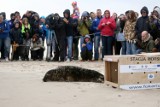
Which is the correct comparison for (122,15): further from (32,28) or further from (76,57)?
(32,28)

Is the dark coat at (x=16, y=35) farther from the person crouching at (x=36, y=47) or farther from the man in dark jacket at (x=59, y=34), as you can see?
the man in dark jacket at (x=59, y=34)

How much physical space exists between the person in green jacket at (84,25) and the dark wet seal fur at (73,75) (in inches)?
279

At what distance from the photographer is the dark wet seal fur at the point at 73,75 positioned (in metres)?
9.60

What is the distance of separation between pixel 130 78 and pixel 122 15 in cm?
768

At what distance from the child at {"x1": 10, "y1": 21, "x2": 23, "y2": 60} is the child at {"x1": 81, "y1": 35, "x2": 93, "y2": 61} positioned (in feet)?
8.69

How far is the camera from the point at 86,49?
16.5 m

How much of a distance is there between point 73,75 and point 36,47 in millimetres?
7756

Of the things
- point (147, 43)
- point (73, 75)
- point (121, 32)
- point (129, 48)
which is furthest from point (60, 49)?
point (73, 75)

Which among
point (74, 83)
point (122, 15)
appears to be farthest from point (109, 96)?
point (122, 15)

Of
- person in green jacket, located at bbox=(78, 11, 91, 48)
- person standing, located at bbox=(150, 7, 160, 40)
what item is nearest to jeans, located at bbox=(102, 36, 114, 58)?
person in green jacket, located at bbox=(78, 11, 91, 48)

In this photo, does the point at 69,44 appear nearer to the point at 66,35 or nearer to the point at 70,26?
the point at 66,35

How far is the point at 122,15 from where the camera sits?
15938 mm

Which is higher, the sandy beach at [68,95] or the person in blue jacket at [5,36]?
the person in blue jacket at [5,36]

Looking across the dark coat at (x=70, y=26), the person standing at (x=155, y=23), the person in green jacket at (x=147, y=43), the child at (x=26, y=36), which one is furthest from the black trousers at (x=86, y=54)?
the person in green jacket at (x=147, y=43)
